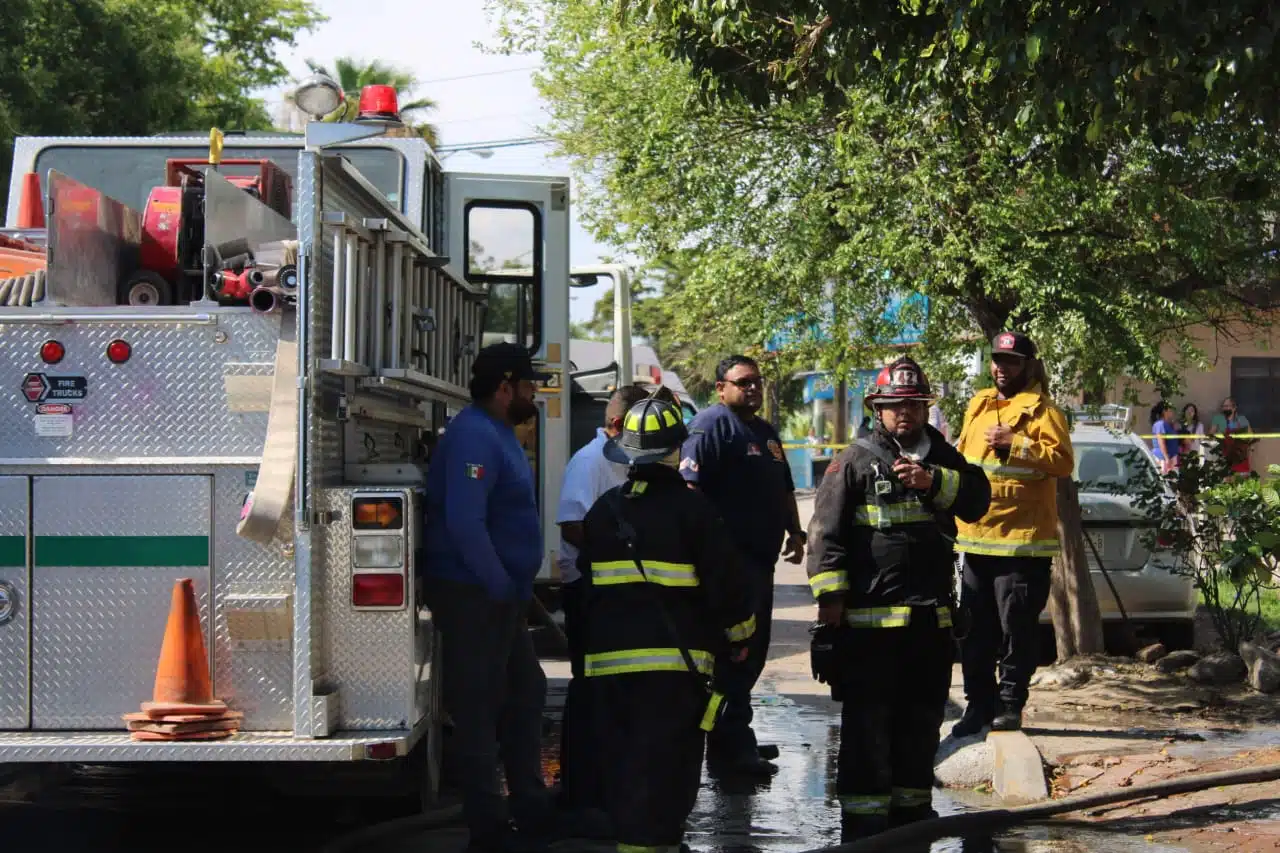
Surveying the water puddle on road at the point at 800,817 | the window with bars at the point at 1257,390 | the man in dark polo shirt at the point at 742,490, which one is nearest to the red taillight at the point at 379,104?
the man in dark polo shirt at the point at 742,490

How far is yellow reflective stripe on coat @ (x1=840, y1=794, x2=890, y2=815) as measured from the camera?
615cm

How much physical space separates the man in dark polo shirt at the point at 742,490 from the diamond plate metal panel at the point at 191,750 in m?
2.42

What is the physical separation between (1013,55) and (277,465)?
3.08 meters

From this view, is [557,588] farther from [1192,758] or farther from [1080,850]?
[1080,850]

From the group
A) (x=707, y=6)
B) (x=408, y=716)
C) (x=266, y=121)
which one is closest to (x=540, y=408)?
(x=707, y=6)

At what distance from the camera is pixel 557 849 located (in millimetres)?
6426

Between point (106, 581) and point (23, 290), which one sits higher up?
point (23, 290)

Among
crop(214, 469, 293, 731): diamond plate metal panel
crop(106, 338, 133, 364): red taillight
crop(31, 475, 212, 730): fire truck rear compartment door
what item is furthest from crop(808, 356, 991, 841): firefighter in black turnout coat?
crop(106, 338, 133, 364): red taillight

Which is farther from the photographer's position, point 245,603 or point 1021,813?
point 1021,813

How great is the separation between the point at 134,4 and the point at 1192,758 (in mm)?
20256

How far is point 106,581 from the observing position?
5781 millimetres

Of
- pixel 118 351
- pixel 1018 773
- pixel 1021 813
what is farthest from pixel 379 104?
pixel 1021 813

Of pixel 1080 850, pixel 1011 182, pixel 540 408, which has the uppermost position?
pixel 1011 182

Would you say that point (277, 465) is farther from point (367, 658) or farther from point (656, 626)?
point (656, 626)
